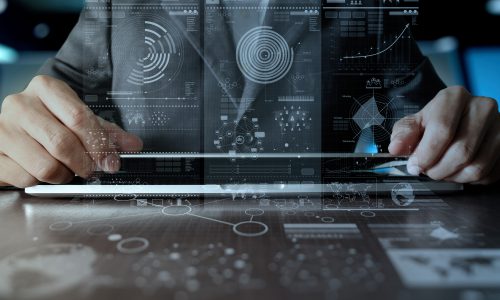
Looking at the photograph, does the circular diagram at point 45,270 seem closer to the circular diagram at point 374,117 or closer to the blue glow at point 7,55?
the circular diagram at point 374,117

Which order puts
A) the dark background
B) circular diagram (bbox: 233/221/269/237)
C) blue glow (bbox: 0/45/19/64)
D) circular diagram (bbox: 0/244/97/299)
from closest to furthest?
circular diagram (bbox: 0/244/97/299)
circular diagram (bbox: 233/221/269/237)
the dark background
blue glow (bbox: 0/45/19/64)

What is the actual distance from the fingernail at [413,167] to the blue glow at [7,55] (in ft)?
3.16

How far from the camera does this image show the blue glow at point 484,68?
78cm

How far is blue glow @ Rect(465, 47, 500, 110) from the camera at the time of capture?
0.78 meters

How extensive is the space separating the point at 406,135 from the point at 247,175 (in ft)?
0.85

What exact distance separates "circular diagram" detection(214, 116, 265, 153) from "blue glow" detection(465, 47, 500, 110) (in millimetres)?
507

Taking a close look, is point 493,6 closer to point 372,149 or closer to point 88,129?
point 372,149

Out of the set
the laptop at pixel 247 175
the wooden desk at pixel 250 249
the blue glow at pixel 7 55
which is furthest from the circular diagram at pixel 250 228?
the blue glow at pixel 7 55

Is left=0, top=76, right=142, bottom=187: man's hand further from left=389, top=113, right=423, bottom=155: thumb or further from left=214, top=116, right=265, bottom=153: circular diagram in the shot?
left=389, top=113, right=423, bottom=155: thumb

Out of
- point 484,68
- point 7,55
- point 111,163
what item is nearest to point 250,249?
point 111,163

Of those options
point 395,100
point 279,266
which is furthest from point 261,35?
point 279,266

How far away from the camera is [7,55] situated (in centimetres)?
94

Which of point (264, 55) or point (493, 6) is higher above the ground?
point (493, 6)

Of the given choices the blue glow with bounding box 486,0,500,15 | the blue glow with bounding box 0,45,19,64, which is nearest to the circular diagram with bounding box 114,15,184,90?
the blue glow with bounding box 0,45,19,64
